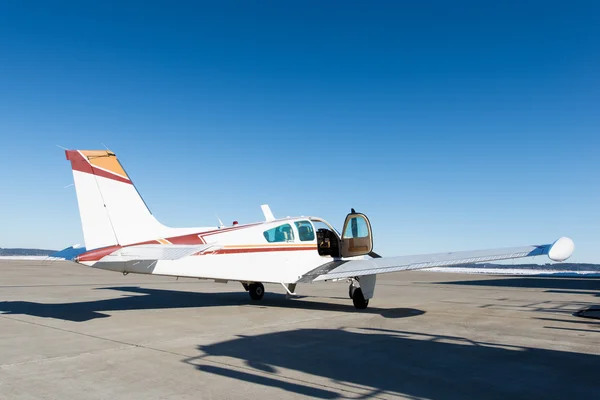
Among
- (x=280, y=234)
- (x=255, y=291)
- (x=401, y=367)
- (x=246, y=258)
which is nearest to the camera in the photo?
(x=401, y=367)

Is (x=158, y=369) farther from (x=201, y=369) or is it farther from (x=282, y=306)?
(x=282, y=306)

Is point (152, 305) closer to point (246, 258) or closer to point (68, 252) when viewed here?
point (68, 252)

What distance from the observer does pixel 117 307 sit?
41.0 feet

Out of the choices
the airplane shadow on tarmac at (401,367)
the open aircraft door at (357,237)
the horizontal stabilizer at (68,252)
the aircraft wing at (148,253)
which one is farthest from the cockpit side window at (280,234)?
the horizontal stabilizer at (68,252)

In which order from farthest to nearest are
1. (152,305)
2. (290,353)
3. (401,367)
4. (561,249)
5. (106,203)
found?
(152,305) < (106,203) < (561,249) < (290,353) < (401,367)

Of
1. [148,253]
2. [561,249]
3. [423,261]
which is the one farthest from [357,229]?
[148,253]

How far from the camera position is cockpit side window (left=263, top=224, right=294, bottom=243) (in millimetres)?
12142

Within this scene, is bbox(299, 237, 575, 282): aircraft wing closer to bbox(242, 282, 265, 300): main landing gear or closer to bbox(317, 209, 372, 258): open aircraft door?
bbox(317, 209, 372, 258): open aircraft door

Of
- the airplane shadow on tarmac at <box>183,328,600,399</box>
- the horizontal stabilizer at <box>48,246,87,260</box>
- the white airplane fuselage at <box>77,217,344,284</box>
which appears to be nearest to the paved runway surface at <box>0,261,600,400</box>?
the airplane shadow on tarmac at <box>183,328,600,399</box>

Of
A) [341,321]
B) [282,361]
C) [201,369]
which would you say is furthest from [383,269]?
[201,369]

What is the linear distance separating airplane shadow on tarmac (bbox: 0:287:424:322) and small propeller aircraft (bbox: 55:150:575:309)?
1.07 m

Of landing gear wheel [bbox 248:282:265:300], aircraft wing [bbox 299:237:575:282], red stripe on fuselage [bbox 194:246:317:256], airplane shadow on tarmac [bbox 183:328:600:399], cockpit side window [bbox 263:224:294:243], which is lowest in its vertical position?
airplane shadow on tarmac [bbox 183:328:600:399]

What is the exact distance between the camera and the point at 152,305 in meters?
13.2

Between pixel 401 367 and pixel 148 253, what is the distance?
5.75 metres
